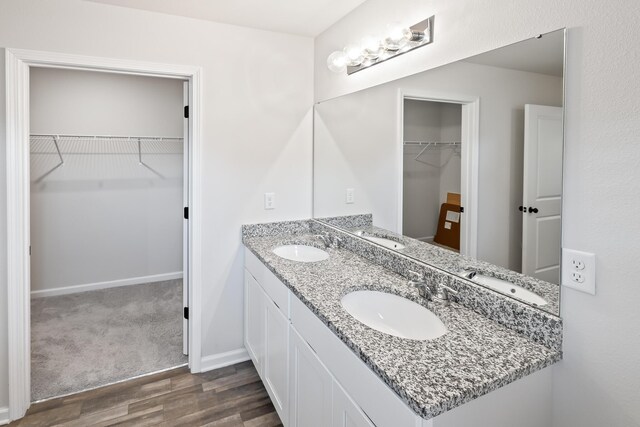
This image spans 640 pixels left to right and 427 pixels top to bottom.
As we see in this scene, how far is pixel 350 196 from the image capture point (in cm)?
242

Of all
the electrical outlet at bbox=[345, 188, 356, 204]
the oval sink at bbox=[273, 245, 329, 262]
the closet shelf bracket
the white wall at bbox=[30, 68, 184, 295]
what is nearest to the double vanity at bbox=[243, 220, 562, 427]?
the oval sink at bbox=[273, 245, 329, 262]

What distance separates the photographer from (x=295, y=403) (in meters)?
1.63

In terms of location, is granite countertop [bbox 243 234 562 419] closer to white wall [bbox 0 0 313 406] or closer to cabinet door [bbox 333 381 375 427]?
cabinet door [bbox 333 381 375 427]

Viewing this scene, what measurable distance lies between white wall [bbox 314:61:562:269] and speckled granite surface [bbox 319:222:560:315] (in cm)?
4

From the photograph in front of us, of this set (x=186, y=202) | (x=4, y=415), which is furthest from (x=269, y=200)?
(x=4, y=415)

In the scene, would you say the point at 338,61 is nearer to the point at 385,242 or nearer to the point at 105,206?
the point at 385,242

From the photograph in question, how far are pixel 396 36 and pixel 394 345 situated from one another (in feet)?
4.60

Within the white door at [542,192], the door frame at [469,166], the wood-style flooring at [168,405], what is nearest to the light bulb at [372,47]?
the door frame at [469,166]

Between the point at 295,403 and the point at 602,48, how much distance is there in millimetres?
1678

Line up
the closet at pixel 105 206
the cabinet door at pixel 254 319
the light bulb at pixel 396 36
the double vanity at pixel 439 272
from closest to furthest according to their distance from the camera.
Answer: the double vanity at pixel 439 272, the light bulb at pixel 396 36, the cabinet door at pixel 254 319, the closet at pixel 105 206

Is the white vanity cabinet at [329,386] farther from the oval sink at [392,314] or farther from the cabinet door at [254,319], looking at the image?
the oval sink at [392,314]

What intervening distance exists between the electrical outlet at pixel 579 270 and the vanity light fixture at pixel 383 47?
3.50ft

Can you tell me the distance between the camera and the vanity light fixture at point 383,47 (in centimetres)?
167

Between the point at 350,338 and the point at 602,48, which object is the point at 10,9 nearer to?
the point at 350,338
